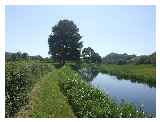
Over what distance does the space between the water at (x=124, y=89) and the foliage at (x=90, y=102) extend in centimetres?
17

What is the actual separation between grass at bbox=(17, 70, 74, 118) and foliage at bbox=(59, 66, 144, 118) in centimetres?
12

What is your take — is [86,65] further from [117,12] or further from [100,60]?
[117,12]

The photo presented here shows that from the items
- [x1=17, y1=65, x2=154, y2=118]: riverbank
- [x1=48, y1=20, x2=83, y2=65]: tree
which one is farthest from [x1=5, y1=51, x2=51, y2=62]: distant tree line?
[x1=17, y1=65, x2=154, y2=118]: riverbank

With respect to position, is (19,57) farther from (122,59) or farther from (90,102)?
(122,59)

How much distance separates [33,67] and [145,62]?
2168 mm

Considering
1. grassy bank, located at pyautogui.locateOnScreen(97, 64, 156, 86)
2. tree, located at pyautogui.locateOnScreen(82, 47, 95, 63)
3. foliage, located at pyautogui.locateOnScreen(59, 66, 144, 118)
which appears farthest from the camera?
tree, located at pyautogui.locateOnScreen(82, 47, 95, 63)

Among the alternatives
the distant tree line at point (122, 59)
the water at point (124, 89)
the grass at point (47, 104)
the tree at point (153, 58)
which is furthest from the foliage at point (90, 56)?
the tree at point (153, 58)

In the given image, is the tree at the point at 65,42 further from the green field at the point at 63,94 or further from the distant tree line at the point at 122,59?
the distant tree line at the point at 122,59

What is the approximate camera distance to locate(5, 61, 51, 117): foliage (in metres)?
6.72

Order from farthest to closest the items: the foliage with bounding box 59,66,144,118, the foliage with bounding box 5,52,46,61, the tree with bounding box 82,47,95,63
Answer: the tree with bounding box 82,47,95,63 → the foliage with bounding box 5,52,46,61 → the foliage with bounding box 59,66,144,118

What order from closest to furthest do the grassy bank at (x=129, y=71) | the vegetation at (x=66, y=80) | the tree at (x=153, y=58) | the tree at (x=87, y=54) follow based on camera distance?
the vegetation at (x=66, y=80) → the tree at (x=153, y=58) → the grassy bank at (x=129, y=71) → the tree at (x=87, y=54)

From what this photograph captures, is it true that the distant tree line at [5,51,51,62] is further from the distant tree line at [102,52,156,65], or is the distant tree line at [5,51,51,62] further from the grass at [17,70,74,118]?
the distant tree line at [102,52,156,65]

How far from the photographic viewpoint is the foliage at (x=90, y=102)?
6.61m

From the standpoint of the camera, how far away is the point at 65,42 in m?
7.71
